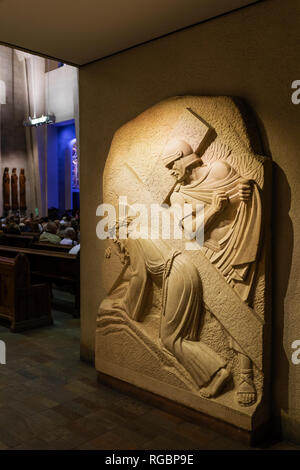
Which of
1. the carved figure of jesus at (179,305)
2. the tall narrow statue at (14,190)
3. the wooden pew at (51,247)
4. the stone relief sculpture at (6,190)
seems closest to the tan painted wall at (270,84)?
the carved figure of jesus at (179,305)

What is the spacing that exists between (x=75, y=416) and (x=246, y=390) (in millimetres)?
1225

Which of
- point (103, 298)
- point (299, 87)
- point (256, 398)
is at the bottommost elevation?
point (256, 398)

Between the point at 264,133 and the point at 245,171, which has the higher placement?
the point at 264,133

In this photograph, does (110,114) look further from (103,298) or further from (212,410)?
(212,410)

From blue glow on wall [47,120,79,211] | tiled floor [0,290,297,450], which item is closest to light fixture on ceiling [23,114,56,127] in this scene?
blue glow on wall [47,120,79,211]

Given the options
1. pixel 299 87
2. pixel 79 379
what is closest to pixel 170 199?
pixel 299 87

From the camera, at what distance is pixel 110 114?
3531 mm

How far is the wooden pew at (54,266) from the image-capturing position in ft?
20.0

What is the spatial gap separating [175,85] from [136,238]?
116 centimetres

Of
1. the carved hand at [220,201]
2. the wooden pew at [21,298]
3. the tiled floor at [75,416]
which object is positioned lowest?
the tiled floor at [75,416]

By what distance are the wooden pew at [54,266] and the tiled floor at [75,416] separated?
2.12m

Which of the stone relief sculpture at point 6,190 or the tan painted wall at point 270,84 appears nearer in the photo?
the tan painted wall at point 270,84

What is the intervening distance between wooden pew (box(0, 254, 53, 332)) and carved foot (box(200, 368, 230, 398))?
300 cm

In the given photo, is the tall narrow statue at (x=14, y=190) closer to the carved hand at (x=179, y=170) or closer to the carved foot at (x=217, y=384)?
the carved hand at (x=179, y=170)
